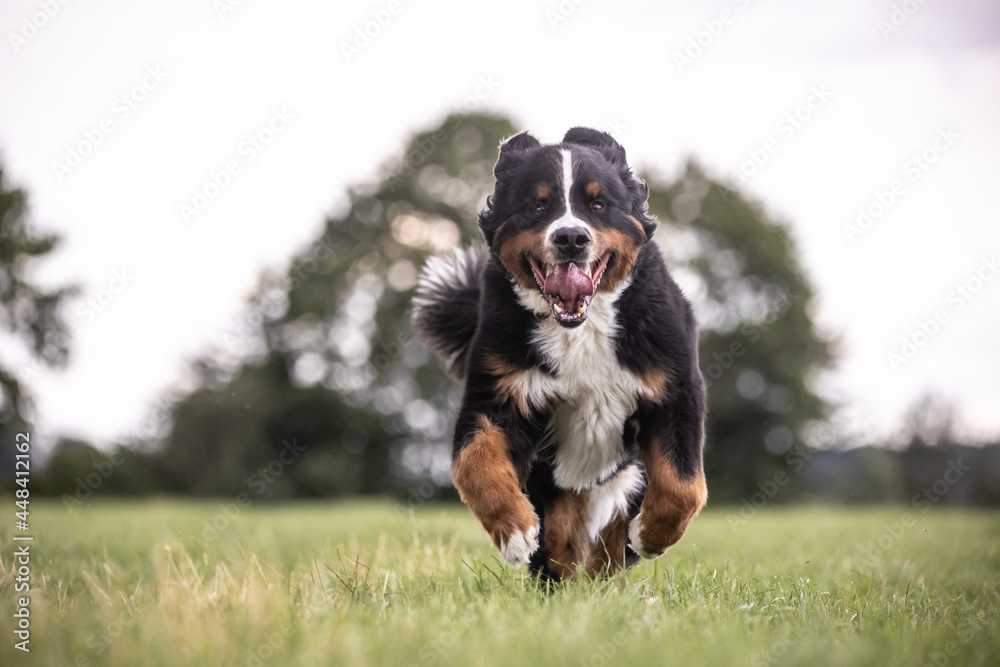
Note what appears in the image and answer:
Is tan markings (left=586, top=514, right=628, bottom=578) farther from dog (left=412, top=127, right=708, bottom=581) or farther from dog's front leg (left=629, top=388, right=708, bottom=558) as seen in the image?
dog's front leg (left=629, top=388, right=708, bottom=558)

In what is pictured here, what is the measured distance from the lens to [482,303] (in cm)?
402

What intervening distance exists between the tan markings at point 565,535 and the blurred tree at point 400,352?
1502 centimetres

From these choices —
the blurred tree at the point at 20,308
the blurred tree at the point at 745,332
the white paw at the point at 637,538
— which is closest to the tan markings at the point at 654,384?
the white paw at the point at 637,538

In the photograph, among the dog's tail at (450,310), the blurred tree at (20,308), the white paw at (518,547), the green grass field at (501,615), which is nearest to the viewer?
the green grass field at (501,615)

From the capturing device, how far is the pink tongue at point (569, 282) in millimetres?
3559

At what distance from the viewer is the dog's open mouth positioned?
355 cm

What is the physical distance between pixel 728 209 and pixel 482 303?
2014cm

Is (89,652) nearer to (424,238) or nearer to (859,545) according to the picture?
(859,545)

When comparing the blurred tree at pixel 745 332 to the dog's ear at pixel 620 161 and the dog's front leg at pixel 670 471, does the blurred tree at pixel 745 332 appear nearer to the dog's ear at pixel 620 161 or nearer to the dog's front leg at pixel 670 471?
the dog's ear at pixel 620 161

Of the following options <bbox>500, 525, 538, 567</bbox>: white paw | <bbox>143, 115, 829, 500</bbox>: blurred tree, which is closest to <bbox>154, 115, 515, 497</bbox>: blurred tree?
<bbox>143, 115, 829, 500</bbox>: blurred tree

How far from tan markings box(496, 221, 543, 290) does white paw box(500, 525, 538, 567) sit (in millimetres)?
1130

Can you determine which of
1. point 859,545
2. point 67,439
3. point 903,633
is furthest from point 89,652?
point 67,439

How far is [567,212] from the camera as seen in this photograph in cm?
366

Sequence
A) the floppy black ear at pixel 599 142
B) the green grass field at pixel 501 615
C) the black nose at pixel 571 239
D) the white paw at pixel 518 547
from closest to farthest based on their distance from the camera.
Answer: 1. the green grass field at pixel 501 615
2. the white paw at pixel 518 547
3. the black nose at pixel 571 239
4. the floppy black ear at pixel 599 142
